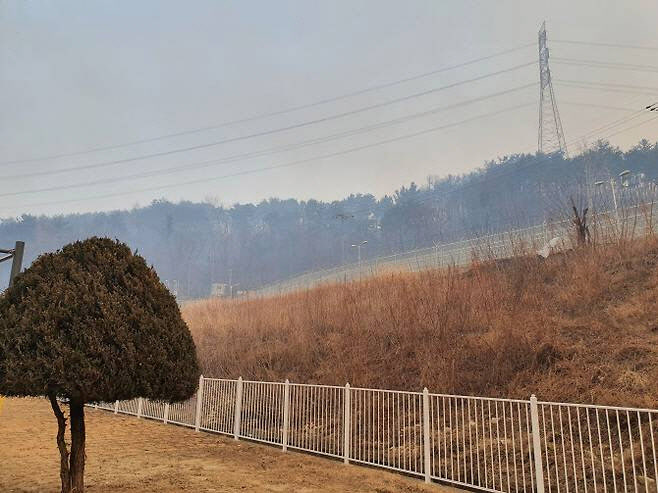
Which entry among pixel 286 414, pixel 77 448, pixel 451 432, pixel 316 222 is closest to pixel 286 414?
pixel 286 414

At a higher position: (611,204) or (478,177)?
(478,177)

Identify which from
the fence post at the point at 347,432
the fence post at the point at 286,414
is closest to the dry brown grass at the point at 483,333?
the fence post at the point at 286,414

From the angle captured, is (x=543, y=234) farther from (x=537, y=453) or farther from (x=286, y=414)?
(x=537, y=453)

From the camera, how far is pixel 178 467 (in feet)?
24.4

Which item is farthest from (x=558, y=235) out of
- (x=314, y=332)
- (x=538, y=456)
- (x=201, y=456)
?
(x=201, y=456)

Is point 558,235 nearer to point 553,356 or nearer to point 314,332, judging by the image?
point 553,356

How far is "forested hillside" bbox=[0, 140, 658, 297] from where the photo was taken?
155 ft

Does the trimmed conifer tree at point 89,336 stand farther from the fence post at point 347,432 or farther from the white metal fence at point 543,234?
the white metal fence at point 543,234

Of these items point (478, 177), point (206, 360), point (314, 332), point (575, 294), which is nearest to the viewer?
point (575, 294)

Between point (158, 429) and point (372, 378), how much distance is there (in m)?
5.30

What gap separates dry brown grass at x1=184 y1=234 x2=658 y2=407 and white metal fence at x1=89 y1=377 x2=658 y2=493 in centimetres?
86

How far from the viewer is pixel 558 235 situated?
53.9ft

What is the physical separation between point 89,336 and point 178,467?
12.5 ft

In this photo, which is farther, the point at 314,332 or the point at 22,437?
the point at 314,332
